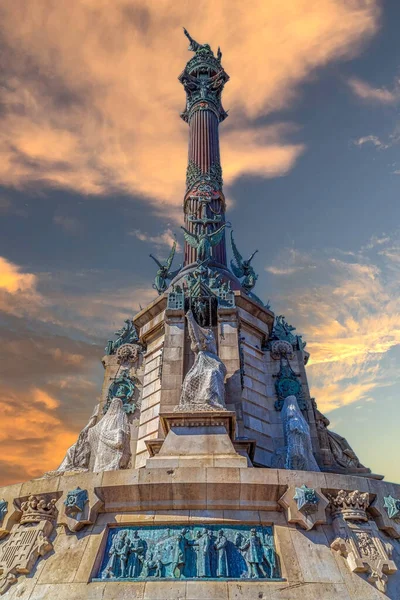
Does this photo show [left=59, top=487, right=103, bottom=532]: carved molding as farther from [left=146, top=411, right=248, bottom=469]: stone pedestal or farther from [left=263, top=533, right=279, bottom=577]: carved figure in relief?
[left=263, top=533, right=279, bottom=577]: carved figure in relief

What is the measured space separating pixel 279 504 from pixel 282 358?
10540 millimetres

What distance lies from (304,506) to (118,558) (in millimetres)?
4260

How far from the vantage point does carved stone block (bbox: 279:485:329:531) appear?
408 inches

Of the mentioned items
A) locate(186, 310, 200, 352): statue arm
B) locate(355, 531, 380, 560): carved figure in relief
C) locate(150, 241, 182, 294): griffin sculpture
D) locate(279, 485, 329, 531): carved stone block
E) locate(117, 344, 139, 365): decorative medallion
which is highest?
locate(150, 241, 182, 294): griffin sculpture

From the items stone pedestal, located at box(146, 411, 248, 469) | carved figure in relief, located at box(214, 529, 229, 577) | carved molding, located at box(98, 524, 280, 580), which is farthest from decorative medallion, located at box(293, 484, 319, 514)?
stone pedestal, located at box(146, 411, 248, 469)

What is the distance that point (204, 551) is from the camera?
9766mm

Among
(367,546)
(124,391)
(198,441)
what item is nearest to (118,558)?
(198,441)

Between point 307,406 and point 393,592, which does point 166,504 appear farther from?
point 307,406

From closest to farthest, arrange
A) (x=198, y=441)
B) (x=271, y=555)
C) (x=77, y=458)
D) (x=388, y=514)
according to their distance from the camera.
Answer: (x=271, y=555) < (x=388, y=514) < (x=198, y=441) < (x=77, y=458)

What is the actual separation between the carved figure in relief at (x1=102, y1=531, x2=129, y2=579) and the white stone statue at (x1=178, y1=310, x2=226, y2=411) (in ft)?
14.6

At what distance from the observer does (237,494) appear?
10727 millimetres

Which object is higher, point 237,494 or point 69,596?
point 237,494

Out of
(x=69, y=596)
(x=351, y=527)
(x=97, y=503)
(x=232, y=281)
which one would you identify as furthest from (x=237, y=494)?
(x=232, y=281)

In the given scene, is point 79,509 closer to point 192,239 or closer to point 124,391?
point 124,391
